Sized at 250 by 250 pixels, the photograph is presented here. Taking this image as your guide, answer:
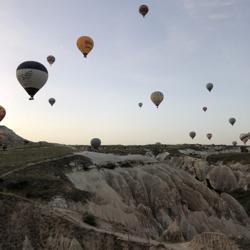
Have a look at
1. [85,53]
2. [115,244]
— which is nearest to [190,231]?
[115,244]

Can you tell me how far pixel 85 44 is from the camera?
61875mm

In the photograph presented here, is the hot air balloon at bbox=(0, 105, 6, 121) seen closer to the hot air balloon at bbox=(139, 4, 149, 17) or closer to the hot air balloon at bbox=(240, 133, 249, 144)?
the hot air balloon at bbox=(139, 4, 149, 17)

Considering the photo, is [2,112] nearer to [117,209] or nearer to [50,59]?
[50,59]

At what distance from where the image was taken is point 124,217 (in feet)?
135

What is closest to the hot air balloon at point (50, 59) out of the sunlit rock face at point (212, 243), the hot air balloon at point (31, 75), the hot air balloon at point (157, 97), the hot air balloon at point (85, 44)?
the hot air balloon at point (85, 44)

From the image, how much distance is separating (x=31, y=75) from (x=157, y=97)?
32.9m

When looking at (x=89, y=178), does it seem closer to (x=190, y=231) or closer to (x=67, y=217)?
(x=190, y=231)

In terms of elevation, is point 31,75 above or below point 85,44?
below

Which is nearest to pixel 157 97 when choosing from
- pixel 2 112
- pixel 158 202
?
pixel 2 112

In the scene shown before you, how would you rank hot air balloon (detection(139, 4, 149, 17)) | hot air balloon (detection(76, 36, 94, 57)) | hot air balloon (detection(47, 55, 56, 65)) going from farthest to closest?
hot air balloon (detection(47, 55, 56, 65))
hot air balloon (detection(139, 4, 149, 17))
hot air balloon (detection(76, 36, 94, 57))

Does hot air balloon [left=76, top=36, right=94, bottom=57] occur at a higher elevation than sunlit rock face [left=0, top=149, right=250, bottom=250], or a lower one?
higher

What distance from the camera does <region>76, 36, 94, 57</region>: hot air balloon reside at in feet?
202

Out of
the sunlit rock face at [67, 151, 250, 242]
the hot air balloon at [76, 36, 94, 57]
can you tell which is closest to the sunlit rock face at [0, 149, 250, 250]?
the sunlit rock face at [67, 151, 250, 242]

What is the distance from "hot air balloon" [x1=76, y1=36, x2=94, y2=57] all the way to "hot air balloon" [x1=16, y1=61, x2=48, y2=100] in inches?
386
